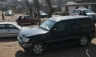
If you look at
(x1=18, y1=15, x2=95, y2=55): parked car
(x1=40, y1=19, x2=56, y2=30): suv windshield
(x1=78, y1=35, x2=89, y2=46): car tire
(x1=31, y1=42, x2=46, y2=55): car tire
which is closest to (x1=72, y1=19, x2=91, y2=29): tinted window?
(x1=18, y1=15, x2=95, y2=55): parked car

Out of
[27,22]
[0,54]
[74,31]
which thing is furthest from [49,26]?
[27,22]

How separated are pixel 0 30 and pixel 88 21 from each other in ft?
23.7

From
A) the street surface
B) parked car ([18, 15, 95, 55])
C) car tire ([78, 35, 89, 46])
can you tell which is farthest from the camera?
car tire ([78, 35, 89, 46])

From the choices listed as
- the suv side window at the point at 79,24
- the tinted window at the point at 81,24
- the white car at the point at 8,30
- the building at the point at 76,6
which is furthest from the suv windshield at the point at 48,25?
the building at the point at 76,6

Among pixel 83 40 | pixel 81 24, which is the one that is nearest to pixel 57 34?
pixel 81 24

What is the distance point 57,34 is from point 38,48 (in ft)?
4.16

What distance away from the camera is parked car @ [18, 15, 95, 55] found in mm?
9330

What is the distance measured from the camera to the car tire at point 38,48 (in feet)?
30.7

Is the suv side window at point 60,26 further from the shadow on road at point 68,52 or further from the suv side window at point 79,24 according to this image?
the shadow on road at point 68,52

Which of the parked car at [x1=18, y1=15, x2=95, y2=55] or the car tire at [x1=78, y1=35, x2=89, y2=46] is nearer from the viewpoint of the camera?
the parked car at [x1=18, y1=15, x2=95, y2=55]

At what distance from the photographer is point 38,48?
9414 millimetres

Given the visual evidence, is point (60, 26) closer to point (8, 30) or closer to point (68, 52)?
point (68, 52)

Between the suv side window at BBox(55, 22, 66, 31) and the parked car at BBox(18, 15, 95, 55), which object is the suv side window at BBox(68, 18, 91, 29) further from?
the suv side window at BBox(55, 22, 66, 31)

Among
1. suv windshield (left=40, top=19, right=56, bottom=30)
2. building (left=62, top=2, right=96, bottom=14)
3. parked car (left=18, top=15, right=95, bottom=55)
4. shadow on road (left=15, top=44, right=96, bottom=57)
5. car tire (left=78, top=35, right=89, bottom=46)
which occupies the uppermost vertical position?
suv windshield (left=40, top=19, right=56, bottom=30)
